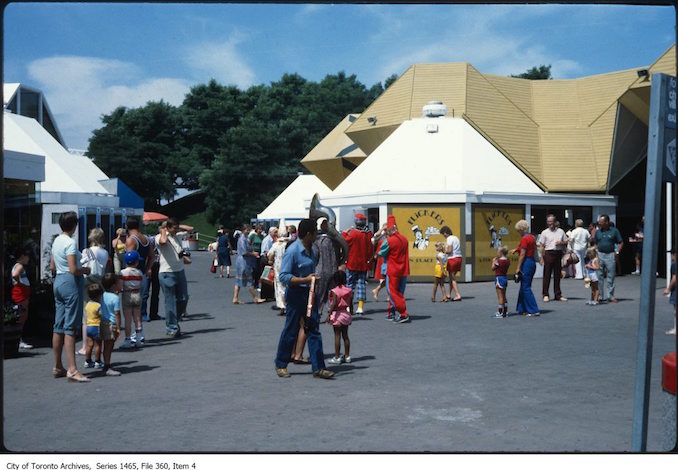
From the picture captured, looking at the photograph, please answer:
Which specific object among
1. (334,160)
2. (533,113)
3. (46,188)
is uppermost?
(533,113)

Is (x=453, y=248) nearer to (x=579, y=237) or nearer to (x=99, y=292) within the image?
(x=579, y=237)

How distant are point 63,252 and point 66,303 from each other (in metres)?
0.51

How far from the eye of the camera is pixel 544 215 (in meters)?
25.5

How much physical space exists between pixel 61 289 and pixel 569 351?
5.81 m

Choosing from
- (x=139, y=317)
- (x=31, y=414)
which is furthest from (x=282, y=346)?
(x=139, y=317)

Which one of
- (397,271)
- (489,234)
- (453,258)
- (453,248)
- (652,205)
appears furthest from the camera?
(489,234)

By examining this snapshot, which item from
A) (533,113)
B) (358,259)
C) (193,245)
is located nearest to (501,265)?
(358,259)

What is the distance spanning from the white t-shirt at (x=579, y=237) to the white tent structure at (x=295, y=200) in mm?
24677

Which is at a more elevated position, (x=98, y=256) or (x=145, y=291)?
(x=98, y=256)

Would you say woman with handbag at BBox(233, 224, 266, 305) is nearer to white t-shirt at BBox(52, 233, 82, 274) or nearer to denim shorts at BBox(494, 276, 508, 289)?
denim shorts at BBox(494, 276, 508, 289)

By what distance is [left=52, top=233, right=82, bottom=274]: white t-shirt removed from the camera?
7414 mm

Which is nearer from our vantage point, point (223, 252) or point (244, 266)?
point (244, 266)

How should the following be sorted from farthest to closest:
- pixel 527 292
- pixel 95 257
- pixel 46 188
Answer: pixel 46 188 → pixel 527 292 → pixel 95 257

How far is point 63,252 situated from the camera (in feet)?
24.3
